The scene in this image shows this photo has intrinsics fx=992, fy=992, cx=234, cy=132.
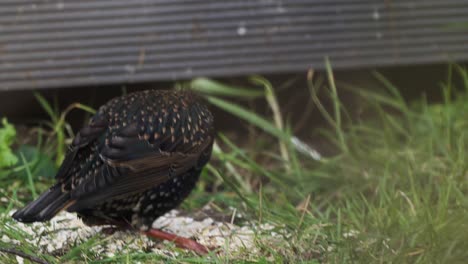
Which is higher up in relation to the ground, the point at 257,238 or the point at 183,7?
the point at 183,7

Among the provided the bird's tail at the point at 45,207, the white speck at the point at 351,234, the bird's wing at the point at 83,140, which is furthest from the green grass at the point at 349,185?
the bird's wing at the point at 83,140

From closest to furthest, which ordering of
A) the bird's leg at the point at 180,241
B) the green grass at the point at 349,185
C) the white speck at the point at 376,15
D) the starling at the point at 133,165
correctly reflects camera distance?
the green grass at the point at 349,185, the starling at the point at 133,165, the bird's leg at the point at 180,241, the white speck at the point at 376,15

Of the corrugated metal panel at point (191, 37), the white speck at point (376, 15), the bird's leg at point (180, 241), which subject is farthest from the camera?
the white speck at point (376, 15)

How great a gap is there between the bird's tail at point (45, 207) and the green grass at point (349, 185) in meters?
0.11

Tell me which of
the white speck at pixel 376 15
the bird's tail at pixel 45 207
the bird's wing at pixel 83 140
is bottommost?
the bird's tail at pixel 45 207

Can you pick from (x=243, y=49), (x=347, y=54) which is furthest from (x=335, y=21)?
(x=243, y=49)

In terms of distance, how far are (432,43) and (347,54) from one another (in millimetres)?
439

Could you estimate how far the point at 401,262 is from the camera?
3.12m

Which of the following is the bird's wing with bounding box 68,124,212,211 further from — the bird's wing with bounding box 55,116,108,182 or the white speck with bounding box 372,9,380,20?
the white speck with bounding box 372,9,380,20

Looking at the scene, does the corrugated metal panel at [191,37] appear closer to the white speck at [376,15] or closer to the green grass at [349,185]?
the white speck at [376,15]

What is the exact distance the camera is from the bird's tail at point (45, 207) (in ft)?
10.8

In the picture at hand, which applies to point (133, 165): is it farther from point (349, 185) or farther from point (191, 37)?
point (191, 37)

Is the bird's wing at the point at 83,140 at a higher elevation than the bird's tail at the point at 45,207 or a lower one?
higher

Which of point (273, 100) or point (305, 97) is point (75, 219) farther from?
point (305, 97)
